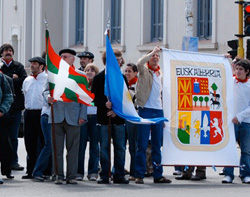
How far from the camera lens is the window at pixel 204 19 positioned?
30.5 metres

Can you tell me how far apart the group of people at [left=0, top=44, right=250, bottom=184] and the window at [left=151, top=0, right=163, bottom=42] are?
16723mm

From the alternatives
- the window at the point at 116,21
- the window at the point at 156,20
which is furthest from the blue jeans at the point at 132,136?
the window at the point at 116,21

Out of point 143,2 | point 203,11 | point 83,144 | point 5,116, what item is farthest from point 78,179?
point 143,2

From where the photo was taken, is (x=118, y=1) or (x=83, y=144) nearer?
(x=83, y=144)

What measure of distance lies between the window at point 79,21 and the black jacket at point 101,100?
22.7 metres

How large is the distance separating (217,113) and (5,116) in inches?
A: 141

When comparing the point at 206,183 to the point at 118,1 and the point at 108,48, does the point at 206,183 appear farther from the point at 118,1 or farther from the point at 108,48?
the point at 118,1

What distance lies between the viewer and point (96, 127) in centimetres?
1591

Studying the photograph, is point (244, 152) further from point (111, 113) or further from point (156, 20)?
point (156, 20)

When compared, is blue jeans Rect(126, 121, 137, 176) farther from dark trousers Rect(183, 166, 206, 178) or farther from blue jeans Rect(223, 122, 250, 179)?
blue jeans Rect(223, 122, 250, 179)

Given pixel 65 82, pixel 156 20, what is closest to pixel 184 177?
pixel 65 82

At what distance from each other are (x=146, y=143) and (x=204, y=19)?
16.2 m

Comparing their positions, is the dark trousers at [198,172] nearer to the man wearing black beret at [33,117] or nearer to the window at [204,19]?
the man wearing black beret at [33,117]

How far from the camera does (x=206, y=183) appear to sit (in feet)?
50.1
